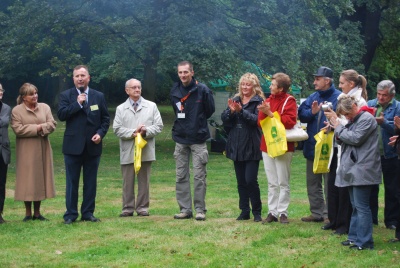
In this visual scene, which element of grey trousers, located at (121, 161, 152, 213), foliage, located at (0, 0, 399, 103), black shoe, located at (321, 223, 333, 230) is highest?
foliage, located at (0, 0, 399, 103)

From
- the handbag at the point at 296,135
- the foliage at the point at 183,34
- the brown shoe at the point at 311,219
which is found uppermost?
the foliage at the point at 183,34

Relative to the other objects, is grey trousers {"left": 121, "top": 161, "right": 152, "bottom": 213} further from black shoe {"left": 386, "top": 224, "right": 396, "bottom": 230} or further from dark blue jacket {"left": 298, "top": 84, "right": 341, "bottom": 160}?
black shoe {"left": 386, "top": 224, "right": 396, "bottom": 230}

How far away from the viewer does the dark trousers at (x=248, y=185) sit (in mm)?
9906

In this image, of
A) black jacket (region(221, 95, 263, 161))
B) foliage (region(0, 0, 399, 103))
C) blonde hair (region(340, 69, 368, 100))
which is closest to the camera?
blonde hair (region(340, 69, 368, 100))

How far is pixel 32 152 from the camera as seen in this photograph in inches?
415

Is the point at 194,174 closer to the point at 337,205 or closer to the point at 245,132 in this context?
the point at 245,132

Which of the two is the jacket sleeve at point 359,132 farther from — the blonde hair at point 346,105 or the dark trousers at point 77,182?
the dark trousers at point 77,182

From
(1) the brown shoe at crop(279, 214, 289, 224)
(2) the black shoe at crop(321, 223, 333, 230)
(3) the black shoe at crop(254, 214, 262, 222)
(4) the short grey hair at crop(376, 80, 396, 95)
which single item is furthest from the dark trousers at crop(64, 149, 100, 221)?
(4) the short grey hair at crop(376, 80, 396, 95)

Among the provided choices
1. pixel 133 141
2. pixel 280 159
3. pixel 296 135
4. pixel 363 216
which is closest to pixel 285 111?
pixel 296 135

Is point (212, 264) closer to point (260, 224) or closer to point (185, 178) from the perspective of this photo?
point (260, 224)

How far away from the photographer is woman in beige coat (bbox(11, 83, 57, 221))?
34.4 feet

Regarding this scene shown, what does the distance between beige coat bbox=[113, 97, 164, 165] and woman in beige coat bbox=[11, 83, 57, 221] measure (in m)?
0.98

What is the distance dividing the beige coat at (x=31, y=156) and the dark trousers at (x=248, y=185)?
2.62 metres

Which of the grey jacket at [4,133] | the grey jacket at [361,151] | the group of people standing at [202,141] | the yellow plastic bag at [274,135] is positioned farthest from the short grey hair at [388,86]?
the grey jacket at [4,133]
